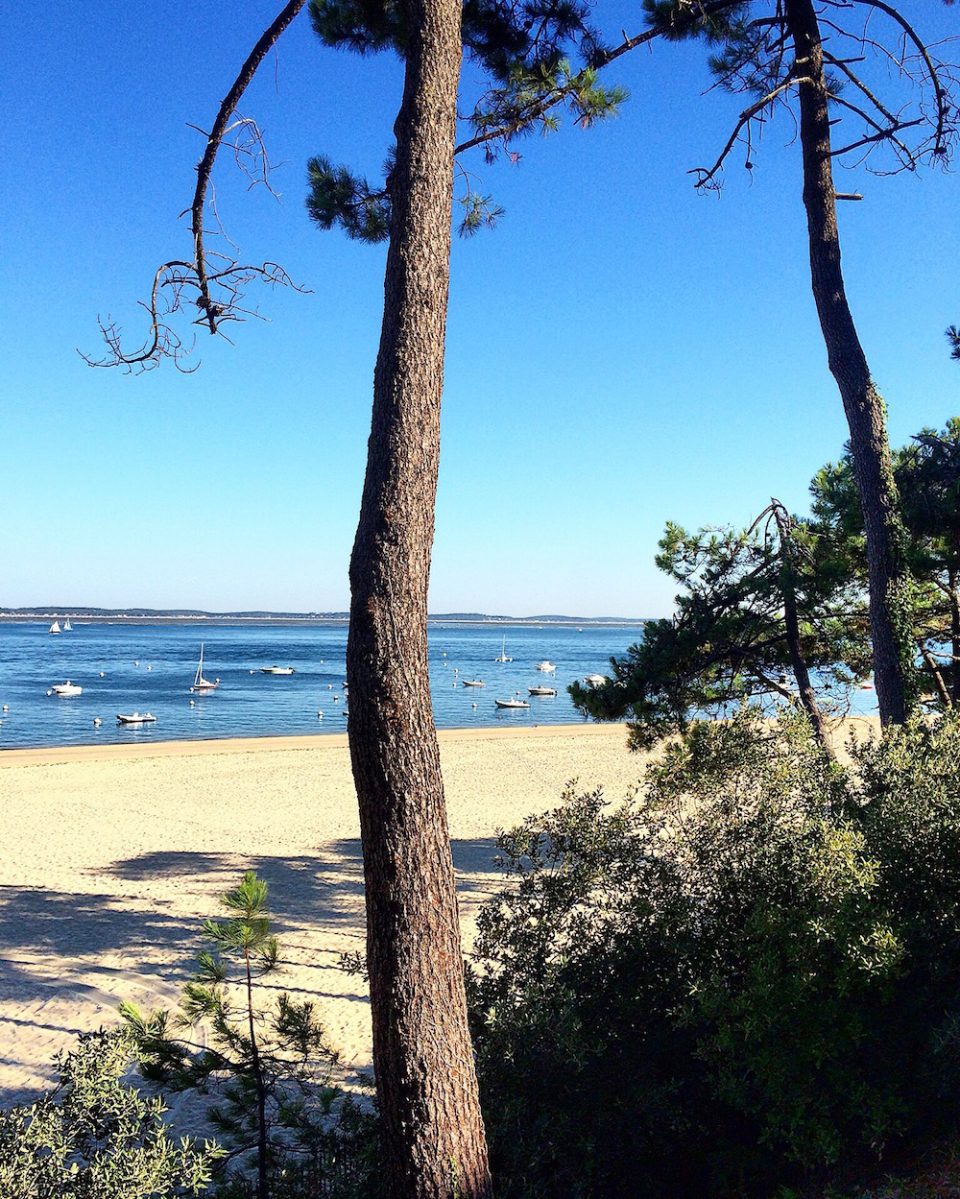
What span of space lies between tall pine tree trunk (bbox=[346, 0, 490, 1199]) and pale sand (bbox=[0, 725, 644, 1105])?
11.9 ft

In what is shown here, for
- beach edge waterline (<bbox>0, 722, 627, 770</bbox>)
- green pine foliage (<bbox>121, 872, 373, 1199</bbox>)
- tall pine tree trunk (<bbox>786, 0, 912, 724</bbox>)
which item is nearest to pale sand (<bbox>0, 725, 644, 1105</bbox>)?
beach edge waterline (<bbox>0, 722, 627, 770</bbox>)

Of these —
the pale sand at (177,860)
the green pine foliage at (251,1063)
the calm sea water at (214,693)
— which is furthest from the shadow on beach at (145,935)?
the calm sea water at (214,693)

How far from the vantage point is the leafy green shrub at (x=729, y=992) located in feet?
11.2

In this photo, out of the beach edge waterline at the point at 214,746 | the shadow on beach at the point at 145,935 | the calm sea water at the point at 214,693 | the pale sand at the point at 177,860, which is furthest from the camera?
the calm sea water at the point at 214,693

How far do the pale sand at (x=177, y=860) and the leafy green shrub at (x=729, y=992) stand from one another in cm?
317

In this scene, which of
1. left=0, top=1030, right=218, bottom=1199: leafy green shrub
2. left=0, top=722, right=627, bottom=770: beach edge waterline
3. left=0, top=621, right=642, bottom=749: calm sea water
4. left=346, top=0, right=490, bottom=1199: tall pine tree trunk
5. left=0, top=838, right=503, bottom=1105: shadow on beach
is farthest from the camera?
left=0, top=621, right=642, bottom=749: calm sea water

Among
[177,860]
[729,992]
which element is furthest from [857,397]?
[177,860]

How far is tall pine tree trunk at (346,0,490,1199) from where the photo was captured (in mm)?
3137

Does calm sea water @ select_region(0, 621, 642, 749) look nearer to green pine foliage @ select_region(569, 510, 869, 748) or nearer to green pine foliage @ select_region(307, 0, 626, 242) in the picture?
green pine foliage @ select_region(569, 510, 869, 748)

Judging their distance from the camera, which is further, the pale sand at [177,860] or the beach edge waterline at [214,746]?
the beach edge waterline at [214,746]

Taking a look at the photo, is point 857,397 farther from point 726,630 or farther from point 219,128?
point 219,128

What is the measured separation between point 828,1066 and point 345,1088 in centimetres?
373

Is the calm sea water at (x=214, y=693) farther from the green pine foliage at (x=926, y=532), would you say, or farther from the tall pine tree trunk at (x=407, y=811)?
the tall pine tree trunk at (x=407, y=811)

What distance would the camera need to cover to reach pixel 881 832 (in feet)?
13.5
